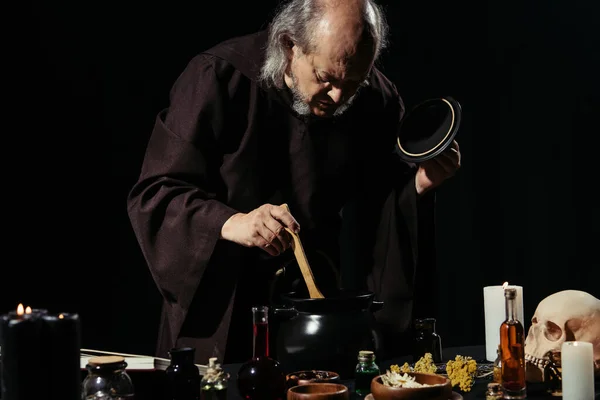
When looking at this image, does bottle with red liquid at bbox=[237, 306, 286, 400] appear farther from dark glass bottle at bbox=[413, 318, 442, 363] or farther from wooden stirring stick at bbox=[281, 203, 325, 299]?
dark glass bottle at bbox=[413, 318, 442, 363]

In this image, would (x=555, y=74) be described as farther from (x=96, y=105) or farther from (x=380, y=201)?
(x=96, y=105)

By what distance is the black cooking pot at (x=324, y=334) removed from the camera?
1.98 m

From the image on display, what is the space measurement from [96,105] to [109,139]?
0.16 metres

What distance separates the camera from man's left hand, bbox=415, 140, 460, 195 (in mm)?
2709

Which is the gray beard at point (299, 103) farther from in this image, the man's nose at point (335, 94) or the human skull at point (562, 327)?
the human skull at point (562, 327)

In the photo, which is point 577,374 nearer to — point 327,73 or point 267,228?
point 267,228

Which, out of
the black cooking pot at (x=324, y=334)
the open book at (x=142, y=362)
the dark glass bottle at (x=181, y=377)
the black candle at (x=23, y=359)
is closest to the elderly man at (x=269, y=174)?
the black cooking pot at (x=324, y=334)

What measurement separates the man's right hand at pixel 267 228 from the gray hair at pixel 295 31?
1.89 feet

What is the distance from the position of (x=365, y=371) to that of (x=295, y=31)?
1.23 m

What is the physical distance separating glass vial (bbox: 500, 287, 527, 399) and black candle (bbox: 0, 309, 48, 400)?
97 centimetres

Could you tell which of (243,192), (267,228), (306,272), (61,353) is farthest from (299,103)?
(61,353)

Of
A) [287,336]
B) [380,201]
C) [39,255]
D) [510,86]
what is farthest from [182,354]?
[510,86]

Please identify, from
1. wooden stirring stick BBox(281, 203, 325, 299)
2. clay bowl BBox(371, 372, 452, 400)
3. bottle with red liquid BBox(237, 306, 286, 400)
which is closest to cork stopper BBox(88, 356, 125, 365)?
bottle with red liquid BBox(237, 306, 286, 400)

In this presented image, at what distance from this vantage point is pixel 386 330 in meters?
2.77
